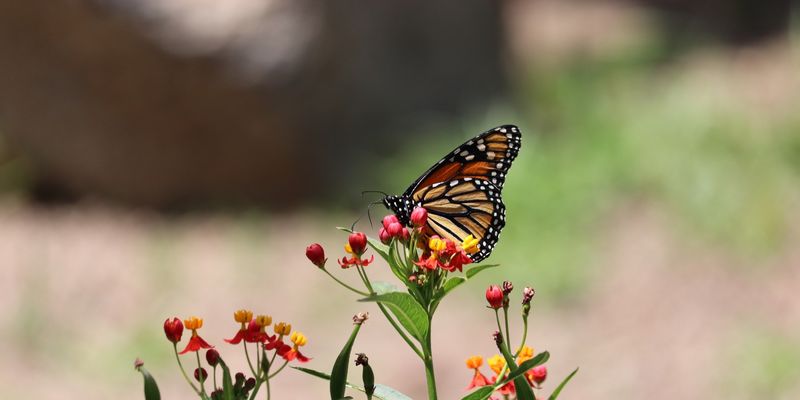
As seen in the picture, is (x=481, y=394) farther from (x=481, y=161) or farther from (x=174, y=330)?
(x=481, y=161)

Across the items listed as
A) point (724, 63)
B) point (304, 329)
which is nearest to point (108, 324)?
point (304, 329)

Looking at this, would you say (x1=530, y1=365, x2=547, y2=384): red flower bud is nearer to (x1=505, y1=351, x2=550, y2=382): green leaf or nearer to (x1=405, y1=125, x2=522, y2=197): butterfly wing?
(x1=505, y1=351, x2=550, y2=382): green leaf

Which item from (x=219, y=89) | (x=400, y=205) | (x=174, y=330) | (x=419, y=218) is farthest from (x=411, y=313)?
(x=219, y=89)

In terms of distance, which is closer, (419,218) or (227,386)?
(227,386)

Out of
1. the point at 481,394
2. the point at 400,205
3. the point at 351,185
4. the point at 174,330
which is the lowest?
the point at 481,394

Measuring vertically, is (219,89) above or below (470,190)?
above
